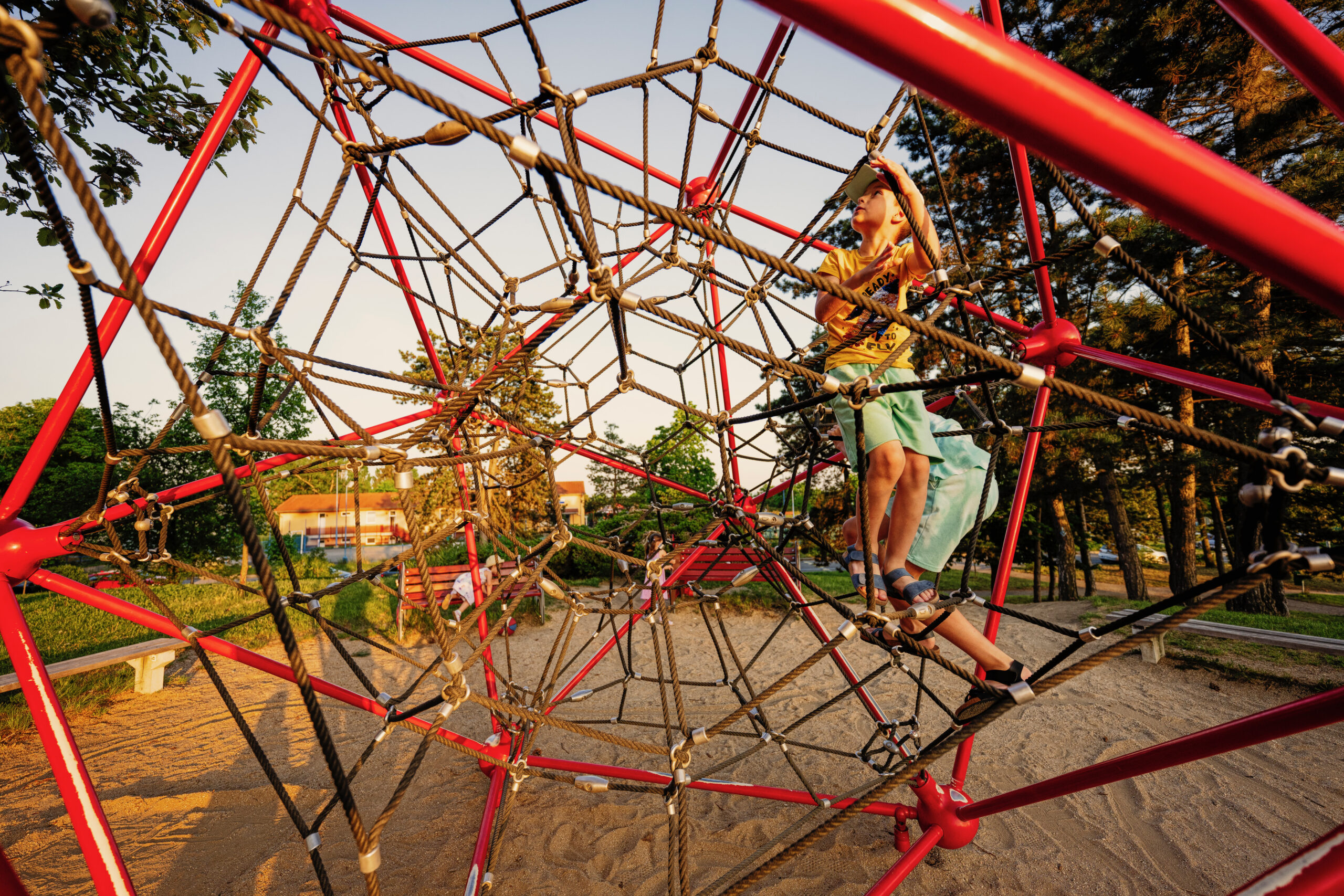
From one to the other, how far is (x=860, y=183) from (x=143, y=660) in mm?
6066

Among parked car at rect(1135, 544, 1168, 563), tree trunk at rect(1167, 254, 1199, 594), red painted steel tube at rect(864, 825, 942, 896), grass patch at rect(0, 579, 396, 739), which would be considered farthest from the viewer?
parked car at rect(1135, 544, 1168, 563)

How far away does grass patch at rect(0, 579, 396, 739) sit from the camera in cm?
411

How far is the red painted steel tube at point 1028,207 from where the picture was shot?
173 centimetres

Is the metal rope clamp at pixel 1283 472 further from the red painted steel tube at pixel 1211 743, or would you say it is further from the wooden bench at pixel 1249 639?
the wooden bench at pixel 1249 639

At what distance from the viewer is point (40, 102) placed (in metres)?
0.60

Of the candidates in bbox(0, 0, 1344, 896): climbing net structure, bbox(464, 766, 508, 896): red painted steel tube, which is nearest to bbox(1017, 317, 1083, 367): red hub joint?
bbox(0, 0, 1344, 896): climbing net structure

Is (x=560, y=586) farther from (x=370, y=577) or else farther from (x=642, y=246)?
(x=642, y=246)

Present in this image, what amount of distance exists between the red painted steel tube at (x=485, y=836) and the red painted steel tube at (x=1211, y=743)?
184 cm

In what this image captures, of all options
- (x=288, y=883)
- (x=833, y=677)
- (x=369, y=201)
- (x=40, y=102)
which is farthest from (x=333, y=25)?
(x=833, y=677)

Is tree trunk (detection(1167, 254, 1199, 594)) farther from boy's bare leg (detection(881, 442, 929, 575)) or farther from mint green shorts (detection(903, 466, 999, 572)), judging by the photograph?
boy's bare leg (detection(881, 442, 929, 575))

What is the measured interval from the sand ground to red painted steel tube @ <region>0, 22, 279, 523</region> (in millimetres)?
1691

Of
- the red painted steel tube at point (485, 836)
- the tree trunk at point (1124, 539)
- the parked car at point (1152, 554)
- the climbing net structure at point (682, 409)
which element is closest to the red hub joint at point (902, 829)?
the climbing net structure at point (682, 409)

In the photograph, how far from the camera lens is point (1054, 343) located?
1.97 metres

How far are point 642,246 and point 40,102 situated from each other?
240 centimetres
